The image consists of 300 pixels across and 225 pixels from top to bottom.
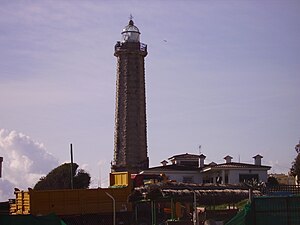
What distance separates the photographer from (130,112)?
67.9 meters

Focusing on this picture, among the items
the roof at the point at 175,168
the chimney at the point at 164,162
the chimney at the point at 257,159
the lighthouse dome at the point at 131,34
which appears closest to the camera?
the roof at the point at 175,168

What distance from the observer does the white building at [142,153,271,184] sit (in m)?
59.2

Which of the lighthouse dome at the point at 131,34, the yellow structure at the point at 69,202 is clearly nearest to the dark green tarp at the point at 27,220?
the yellow structure at the point at 69,202

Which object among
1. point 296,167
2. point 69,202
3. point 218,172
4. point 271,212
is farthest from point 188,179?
point 271,212

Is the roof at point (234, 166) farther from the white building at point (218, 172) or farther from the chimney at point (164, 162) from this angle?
the chimney at point (164, 162)

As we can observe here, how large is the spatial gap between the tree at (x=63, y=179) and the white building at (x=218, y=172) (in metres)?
8.28

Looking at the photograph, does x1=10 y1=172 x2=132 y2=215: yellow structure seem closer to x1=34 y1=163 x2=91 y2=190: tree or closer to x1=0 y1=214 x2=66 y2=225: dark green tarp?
x1=0 y1=214 x2=66 y2=225: dark green tarp

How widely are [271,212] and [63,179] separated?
46910mm

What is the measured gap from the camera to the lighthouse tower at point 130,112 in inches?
2675

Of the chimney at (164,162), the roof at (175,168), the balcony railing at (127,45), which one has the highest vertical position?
the balcony railing at (127,45)

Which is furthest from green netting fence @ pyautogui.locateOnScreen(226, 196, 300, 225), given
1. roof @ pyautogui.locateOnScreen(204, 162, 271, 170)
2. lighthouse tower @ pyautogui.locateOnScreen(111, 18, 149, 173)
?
lighthouse tower @ pyautogui.locateOnScreen(111, 18, 149, 173)

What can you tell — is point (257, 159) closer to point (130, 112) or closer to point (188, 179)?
point (188, 179)

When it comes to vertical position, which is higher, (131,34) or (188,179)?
(131,34)

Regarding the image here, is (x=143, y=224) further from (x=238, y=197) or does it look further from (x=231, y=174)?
(x=231, y=174)
